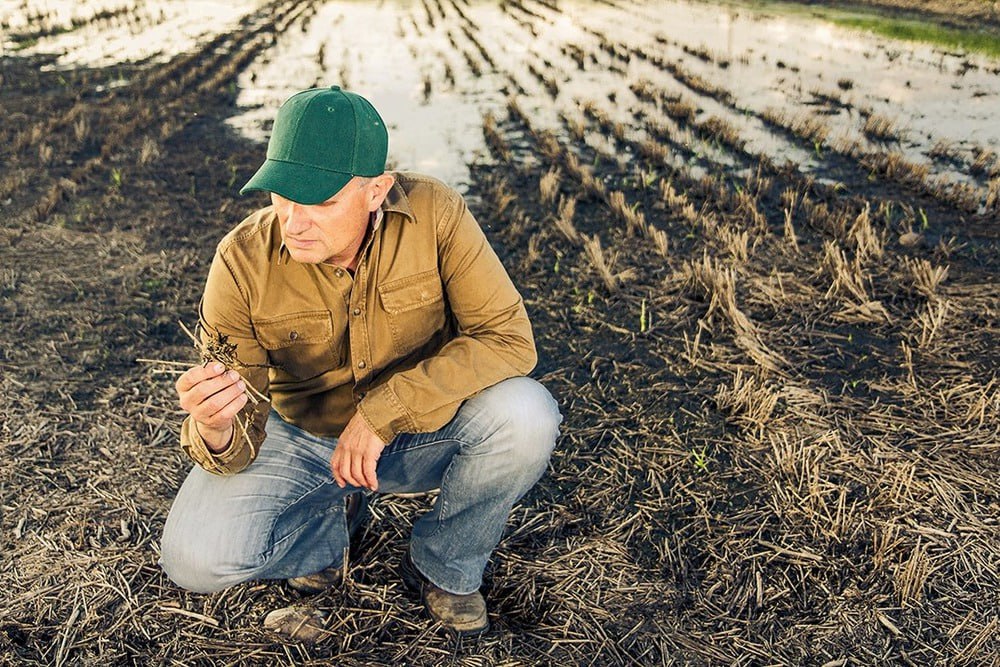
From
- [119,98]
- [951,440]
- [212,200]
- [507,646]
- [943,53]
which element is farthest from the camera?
[943,53]

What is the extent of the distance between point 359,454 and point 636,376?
6.84ft

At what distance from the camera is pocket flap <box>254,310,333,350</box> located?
7.72 ft

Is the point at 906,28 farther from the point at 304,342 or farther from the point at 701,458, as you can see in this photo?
the point at 304,342

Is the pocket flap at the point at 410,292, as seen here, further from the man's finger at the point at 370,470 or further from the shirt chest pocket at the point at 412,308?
the man's finger at the point at 370,470

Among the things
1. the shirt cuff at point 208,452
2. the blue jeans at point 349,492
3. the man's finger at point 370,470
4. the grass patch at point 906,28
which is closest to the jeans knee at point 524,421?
the blue jeans at point 349,492

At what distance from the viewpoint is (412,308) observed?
7.92 feet

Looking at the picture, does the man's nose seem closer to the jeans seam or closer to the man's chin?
the man's chin

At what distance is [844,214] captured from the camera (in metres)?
5.79

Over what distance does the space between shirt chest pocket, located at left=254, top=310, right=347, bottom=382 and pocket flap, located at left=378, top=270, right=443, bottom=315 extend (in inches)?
6.6

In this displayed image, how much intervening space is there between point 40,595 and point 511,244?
12.6 feet

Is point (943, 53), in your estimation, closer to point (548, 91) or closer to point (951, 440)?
point (548, 91)

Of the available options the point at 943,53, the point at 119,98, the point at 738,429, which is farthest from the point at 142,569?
the point at 943,53

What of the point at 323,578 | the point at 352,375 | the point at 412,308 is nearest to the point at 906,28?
the point at 412,308

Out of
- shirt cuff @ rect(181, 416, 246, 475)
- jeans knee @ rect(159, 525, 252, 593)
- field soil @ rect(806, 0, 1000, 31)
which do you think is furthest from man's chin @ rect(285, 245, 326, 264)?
field soil @ rect(806, 0, 1000, 31)
